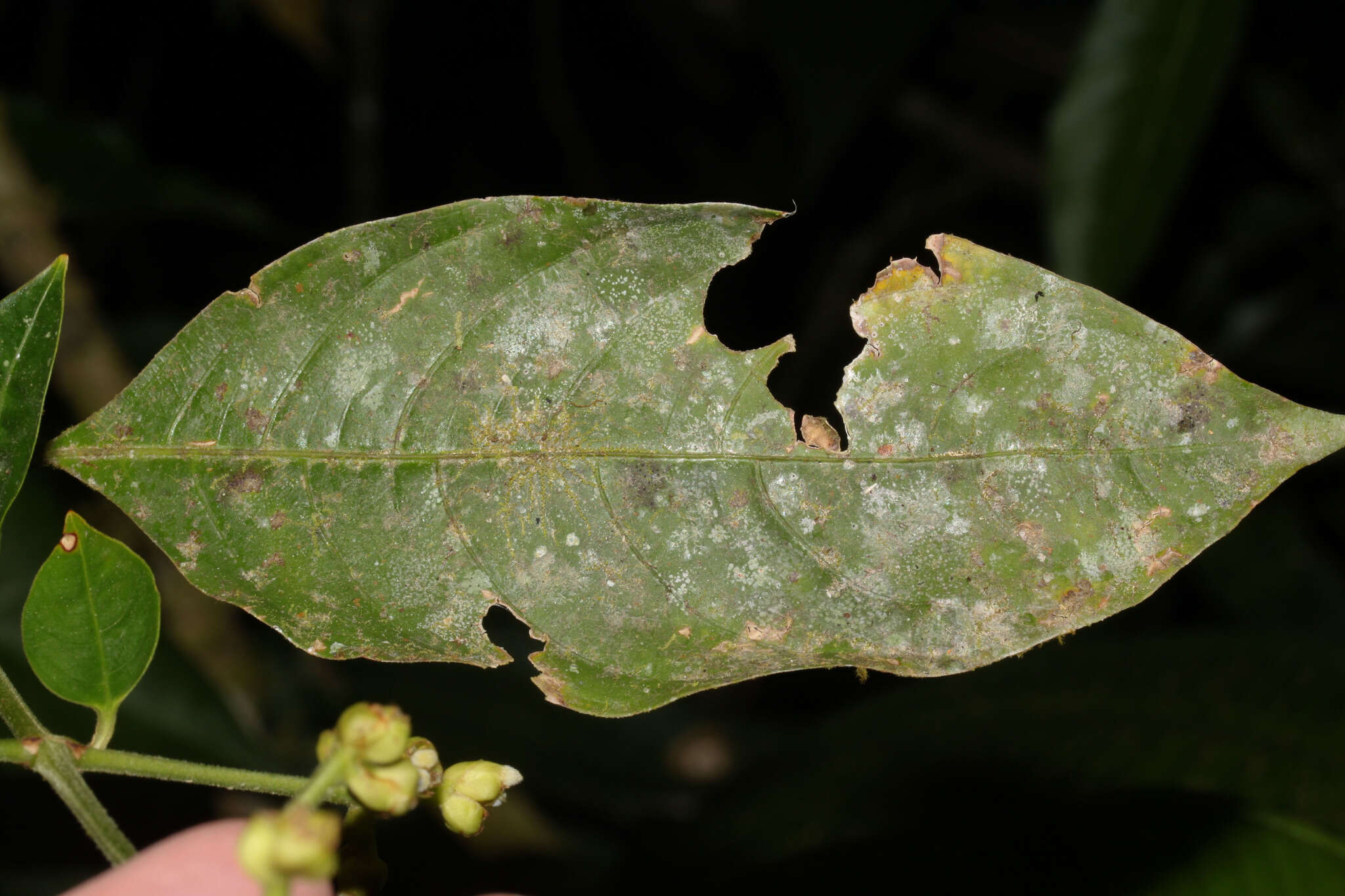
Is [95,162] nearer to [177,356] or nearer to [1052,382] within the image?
[177,356]

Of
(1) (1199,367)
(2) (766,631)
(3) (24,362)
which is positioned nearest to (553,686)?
(2) (766,631)

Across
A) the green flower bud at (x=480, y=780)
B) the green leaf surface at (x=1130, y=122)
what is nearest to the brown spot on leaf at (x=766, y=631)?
the green flower bud at (x=480, y=780)

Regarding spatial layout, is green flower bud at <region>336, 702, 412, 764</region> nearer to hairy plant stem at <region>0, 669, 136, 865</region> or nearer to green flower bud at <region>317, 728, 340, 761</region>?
green flower bud at <region>317, 728, 340, 761</region>

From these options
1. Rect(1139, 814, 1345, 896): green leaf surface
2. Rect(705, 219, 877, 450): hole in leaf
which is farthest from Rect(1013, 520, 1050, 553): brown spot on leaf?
Rect(705, 219, 877, 450): hole in leaf

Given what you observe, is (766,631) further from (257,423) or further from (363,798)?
(257,423)

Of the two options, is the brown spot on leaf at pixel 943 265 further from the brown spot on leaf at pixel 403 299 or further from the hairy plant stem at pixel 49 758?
the hairy plant stem at pixel 49 758
